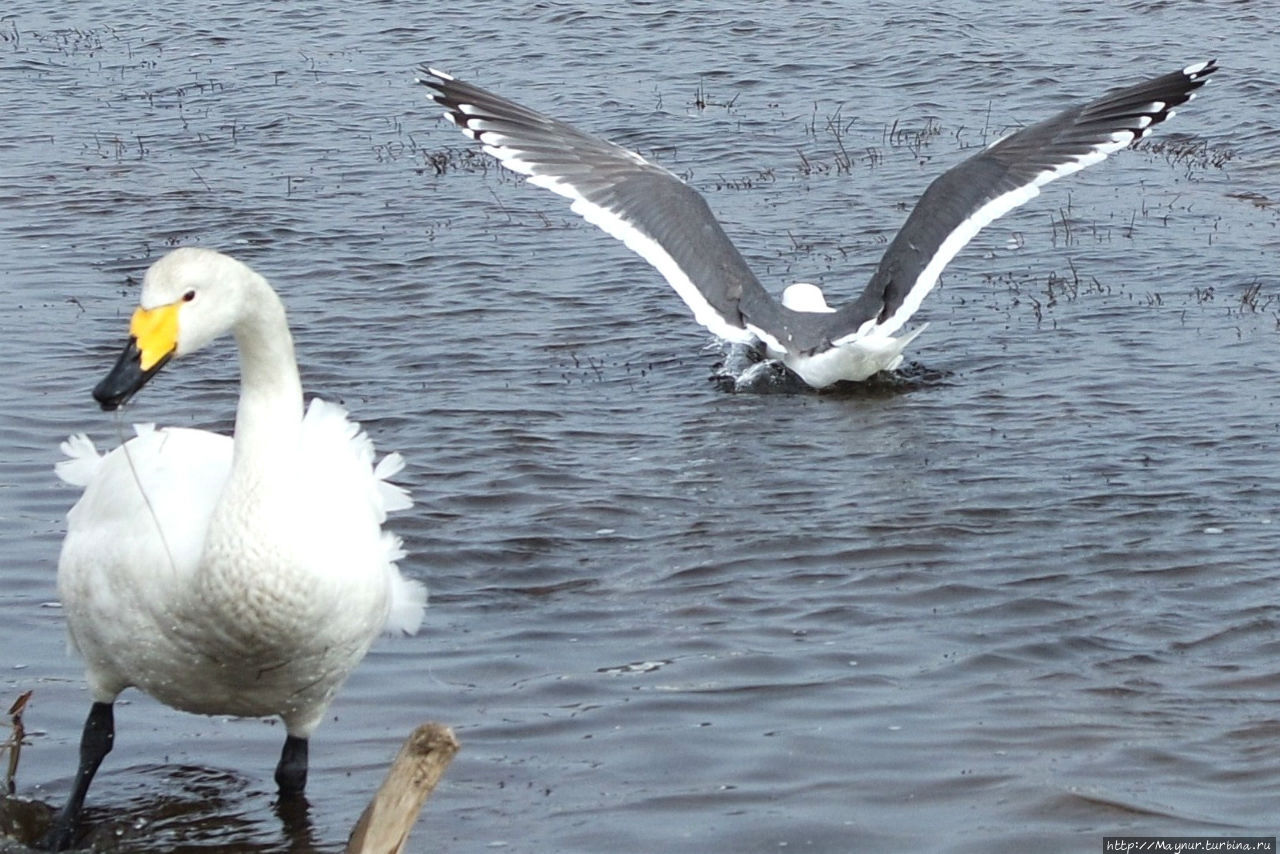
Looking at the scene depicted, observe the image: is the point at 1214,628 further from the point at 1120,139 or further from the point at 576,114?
the point at 576,114

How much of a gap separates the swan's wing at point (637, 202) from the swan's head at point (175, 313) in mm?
5216

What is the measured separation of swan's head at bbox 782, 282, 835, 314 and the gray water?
1.91 feet

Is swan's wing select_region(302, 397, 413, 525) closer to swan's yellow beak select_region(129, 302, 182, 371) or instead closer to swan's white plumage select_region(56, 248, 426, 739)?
swan's white plumage select_region(56, 248, 426, 739)

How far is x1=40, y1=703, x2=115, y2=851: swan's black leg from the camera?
5066 mm

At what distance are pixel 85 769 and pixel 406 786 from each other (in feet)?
4.70

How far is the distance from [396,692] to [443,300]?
514 centimetres

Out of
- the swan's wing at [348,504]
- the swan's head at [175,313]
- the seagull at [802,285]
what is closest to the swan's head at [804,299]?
the seagull at [802,285]

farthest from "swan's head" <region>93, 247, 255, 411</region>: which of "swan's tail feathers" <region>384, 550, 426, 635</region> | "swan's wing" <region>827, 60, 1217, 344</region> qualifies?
"swan's wing" <region>827, 60, 1217, 344</region>

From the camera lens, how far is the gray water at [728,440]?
5387 mm

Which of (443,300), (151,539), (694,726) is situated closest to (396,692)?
(694,726)

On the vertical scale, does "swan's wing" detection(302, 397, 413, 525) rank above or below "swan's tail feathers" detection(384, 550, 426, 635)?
above

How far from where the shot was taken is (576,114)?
588 inches

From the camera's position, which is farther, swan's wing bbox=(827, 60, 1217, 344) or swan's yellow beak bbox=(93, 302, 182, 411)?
swan's wing bbox=(827, 60, 1217, 344)

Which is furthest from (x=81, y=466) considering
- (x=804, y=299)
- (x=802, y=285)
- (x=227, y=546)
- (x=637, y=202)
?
(x=802, y=285)
